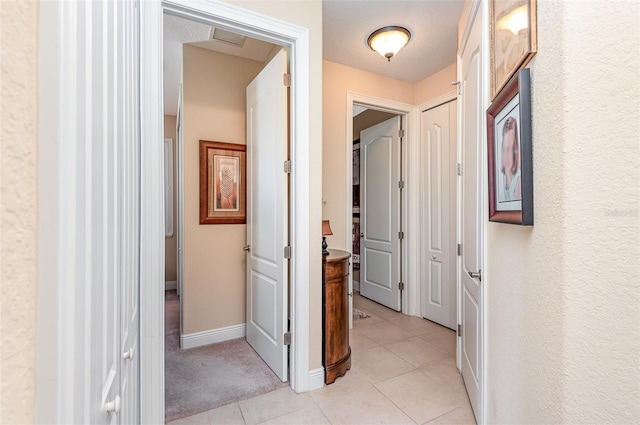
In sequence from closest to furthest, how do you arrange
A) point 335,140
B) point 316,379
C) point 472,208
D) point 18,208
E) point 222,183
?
point 18,208
point 472,208
point 316,379
point 222,183
point 335,140

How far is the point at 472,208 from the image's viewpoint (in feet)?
6.38

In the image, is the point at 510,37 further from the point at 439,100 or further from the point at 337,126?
the point at 439,100

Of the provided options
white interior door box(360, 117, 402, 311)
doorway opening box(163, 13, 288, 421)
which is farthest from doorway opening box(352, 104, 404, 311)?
doorway opening box(163, 13, 288, 421)

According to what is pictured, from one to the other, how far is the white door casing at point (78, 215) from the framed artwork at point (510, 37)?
1121 millimetres

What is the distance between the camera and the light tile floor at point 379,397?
183 cm

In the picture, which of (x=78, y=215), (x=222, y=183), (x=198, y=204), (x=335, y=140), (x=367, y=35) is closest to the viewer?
(x=78, y=215)

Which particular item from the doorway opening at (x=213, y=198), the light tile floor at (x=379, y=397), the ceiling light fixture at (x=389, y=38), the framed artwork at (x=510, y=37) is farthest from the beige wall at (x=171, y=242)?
the framed artwork at (x=510, y=37)

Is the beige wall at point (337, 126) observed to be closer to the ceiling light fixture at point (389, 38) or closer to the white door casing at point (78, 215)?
the ceiling light fixture at point (389, 38)

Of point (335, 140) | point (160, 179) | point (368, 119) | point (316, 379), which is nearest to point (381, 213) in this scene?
point (335, 140)

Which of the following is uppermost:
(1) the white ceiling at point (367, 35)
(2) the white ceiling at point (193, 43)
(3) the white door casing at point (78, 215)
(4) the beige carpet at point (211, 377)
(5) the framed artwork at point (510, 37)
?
(1) the white ceiling at point (367, 35)

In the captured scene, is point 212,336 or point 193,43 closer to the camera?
point 193,43

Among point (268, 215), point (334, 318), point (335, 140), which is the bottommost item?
point (334, 318)

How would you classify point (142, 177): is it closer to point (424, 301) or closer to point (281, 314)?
point (281, 314)

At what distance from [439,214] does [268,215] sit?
2017 mm
